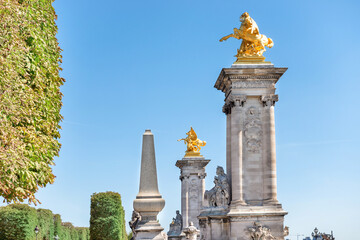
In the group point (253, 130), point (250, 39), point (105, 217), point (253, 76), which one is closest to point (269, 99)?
point (253, 76)

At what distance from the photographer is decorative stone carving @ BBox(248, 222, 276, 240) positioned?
2386 cm

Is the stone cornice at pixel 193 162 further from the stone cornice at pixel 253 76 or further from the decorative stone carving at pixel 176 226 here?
the stone cornice at pixel 253 76

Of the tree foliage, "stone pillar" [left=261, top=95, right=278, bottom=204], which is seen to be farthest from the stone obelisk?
"stone pillar" [left=261, top=95, right=278, bottom=204]

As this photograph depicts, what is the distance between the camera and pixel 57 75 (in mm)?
21172

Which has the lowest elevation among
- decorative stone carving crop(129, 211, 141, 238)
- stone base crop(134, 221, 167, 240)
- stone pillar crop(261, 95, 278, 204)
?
stone base crop(134, 221, 167, 240)

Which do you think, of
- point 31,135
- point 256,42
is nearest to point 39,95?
point 31,135

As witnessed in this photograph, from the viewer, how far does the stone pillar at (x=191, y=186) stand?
4394cm

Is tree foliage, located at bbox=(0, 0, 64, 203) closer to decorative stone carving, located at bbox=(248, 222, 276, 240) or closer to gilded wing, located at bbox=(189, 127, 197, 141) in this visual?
decorative stone carving, located at bbox=(248, 222, 276, 240)

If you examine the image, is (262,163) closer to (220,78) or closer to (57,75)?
(220,78)

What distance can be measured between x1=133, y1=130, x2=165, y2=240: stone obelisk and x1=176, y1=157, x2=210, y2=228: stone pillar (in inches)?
980

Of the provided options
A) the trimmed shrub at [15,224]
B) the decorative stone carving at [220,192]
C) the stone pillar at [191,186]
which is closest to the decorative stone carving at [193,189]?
the stone pillar at [191,186]

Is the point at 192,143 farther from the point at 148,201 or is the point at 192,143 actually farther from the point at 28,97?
the point at 28,97

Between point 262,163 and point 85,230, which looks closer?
point 262,163

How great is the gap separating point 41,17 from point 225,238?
485 inches
